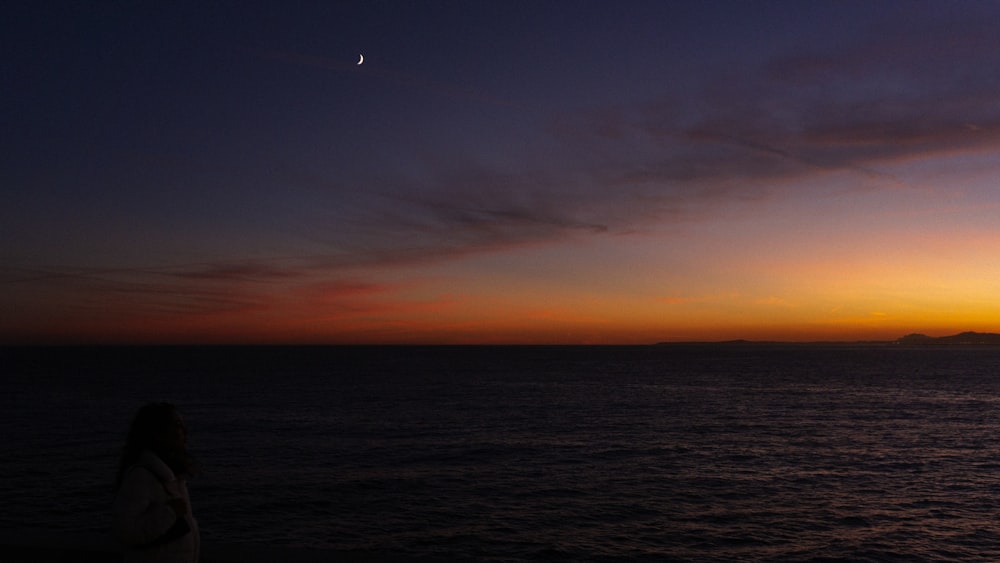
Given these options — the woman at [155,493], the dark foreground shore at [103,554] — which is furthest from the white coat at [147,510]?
the dark foreground shore at [103,554]

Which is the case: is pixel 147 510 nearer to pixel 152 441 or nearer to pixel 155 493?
pixel 155 493

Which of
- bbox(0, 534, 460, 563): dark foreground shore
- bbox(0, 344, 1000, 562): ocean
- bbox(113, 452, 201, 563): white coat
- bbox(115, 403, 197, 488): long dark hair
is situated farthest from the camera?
bbox(0, 344, 1000, 562): ocean

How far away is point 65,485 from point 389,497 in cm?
1439

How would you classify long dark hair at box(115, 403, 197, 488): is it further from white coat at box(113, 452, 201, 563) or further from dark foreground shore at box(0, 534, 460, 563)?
dark foreground shore at box(0, 534, 460, 563)

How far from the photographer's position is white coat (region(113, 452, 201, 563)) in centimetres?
377

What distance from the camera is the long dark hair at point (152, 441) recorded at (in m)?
3.98

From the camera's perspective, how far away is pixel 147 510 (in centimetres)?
384

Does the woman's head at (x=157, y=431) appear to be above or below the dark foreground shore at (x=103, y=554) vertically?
above

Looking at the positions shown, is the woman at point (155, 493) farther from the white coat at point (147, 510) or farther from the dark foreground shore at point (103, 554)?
the dark foreground shore at point (103, 554)

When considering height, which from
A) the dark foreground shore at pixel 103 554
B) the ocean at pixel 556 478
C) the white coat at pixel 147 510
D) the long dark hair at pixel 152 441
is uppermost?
the long dark hair at pixel 152 441

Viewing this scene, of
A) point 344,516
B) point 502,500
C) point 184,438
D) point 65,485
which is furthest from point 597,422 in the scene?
point 184,438

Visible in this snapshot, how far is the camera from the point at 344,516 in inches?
953

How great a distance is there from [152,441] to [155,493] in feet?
0.98

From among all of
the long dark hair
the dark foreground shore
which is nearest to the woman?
the long dark hair
